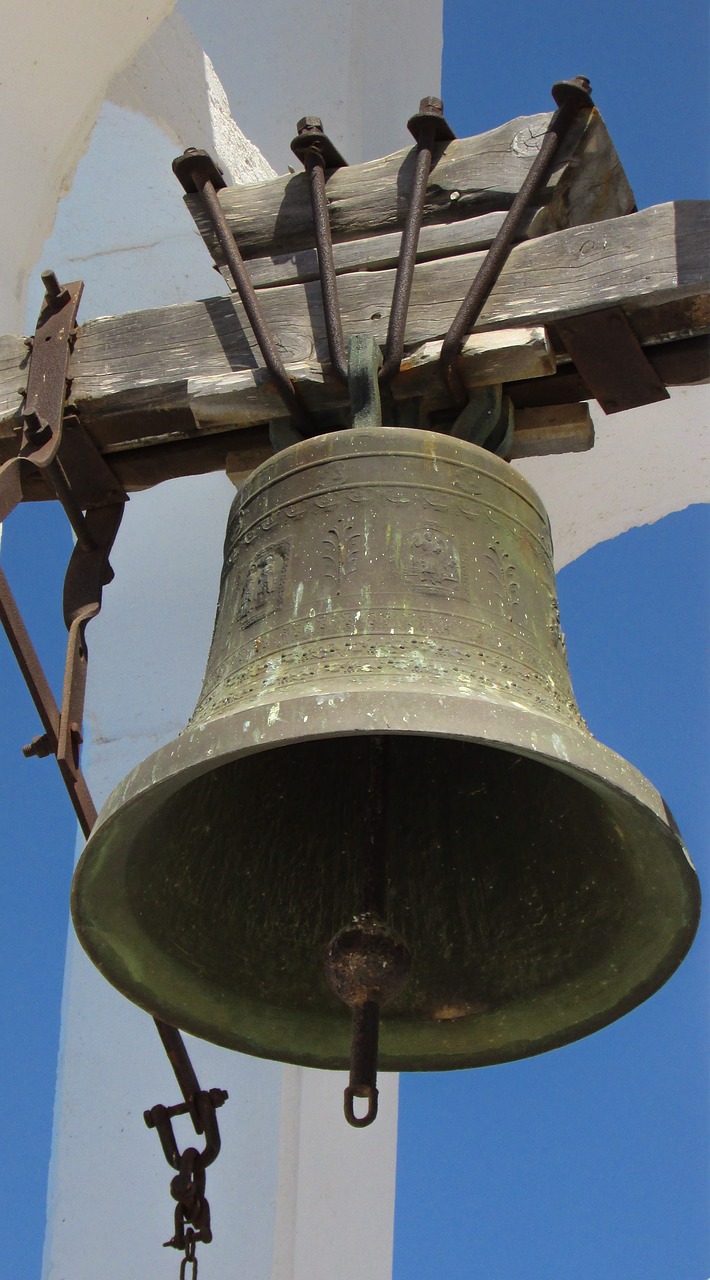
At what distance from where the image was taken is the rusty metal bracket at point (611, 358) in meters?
2.10

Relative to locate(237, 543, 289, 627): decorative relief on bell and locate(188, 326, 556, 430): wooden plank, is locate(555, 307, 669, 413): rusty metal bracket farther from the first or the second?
locate(237, 543, 289, 627): decorative relief on bell

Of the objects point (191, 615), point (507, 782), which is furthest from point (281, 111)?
point (507, 782)

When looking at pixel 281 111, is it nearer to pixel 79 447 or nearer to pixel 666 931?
pixel 79 447

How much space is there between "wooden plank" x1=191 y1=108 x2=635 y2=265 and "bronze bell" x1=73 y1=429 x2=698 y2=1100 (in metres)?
0.51

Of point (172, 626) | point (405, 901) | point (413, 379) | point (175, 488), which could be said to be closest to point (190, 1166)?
point (405, 901)

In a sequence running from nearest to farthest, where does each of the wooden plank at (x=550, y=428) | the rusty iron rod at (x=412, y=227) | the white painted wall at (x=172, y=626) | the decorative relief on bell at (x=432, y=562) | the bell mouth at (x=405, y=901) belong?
1. the decorative relief on bell at (x=432, y=562)
2. the bell mouth at (x=405, y=901)
3. the rusty iron rod at (x=412, y=227)
4. the wooden plank at (x=550, y=428)
5. the white painted wall at (x=172, y=626)

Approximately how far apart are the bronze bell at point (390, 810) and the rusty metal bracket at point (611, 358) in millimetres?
264

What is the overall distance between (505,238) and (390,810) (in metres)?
0.73

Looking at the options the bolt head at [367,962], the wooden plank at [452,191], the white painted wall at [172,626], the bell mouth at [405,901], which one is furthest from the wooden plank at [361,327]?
the white painted wall at [172,626]

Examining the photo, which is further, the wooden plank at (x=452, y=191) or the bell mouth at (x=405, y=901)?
the wooden plank at (x=452, y=191)

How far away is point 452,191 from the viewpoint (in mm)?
2291

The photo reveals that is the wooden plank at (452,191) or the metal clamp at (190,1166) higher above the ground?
the wooden plank at (452,191)

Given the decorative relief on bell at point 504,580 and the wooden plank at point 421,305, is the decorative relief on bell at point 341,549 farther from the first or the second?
the wooden plank at point 421,305

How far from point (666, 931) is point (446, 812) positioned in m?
0.36
